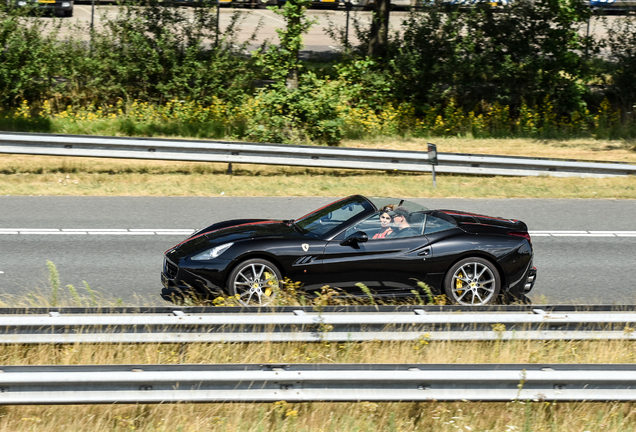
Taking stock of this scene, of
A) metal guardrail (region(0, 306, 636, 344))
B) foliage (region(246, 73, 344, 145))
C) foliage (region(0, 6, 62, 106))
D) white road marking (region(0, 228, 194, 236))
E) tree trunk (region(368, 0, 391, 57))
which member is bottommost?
white road marking (region(0, 228, 194, 236))

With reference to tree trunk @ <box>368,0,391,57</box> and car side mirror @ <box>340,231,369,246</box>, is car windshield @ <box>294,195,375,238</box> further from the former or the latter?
tree trunk @ <box>368,0,391,57</box>

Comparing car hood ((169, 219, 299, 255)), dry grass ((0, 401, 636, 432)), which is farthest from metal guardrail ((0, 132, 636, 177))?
dry grass ((0, 401, 636, 432))

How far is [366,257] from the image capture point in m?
7.62

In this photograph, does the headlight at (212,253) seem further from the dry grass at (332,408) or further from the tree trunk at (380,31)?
the tree trunk at (380,31)

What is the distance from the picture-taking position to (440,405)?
16.6 ft

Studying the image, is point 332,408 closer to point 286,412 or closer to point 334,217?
point 286,412

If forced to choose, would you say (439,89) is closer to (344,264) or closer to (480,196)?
(480,196)

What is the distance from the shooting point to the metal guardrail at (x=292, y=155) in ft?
48.9

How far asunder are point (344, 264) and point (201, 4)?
50.8 ft

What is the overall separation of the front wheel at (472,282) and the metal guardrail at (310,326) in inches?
74.4

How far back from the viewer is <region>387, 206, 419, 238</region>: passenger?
7.87 metres

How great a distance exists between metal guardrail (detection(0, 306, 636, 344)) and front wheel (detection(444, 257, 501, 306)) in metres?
1.89

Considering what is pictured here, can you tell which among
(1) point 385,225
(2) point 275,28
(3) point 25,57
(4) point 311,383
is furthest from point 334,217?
(3) point 25,57

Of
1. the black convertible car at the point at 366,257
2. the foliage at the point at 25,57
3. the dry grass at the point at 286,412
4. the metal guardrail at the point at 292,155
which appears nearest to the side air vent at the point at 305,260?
the black convertible car at the point at 366,257
